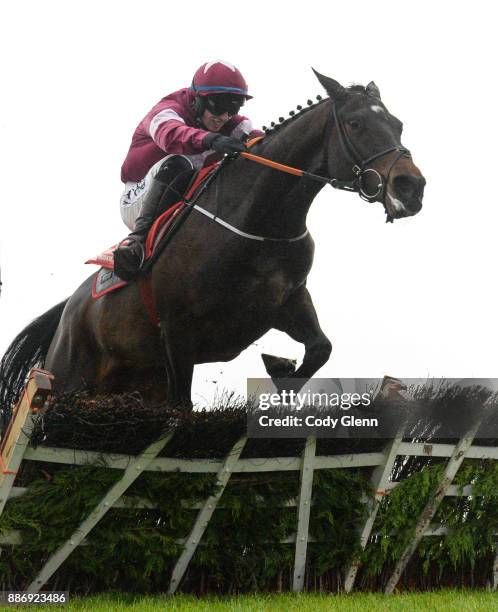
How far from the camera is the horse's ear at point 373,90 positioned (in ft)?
22.8

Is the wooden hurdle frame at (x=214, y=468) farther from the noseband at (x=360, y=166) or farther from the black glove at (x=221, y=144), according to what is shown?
the black glove at (x=221, y=144)

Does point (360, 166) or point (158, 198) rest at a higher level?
point (360, 166)

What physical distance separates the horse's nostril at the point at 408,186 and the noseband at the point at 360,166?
8cm

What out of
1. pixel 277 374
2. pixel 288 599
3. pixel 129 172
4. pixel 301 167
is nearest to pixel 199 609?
pixel 288 599

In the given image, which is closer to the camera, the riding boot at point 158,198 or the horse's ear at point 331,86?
Result: the horse's ear at point 331,86

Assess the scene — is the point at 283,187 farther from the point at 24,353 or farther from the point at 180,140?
the point at 24,353

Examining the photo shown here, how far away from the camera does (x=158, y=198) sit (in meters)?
7.45

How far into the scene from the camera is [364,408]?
6.51 metres

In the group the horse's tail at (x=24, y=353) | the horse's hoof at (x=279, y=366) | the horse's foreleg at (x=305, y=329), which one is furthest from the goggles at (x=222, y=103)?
the horse's tail at (x=24, y=353)

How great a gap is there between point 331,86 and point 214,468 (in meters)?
2.61

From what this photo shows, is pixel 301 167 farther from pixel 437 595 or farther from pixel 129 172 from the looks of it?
pixel 437 595

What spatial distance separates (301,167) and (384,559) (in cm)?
258

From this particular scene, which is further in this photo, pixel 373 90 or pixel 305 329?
pixel 305 329

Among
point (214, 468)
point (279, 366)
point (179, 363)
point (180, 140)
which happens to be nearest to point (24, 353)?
point (179, 363)
